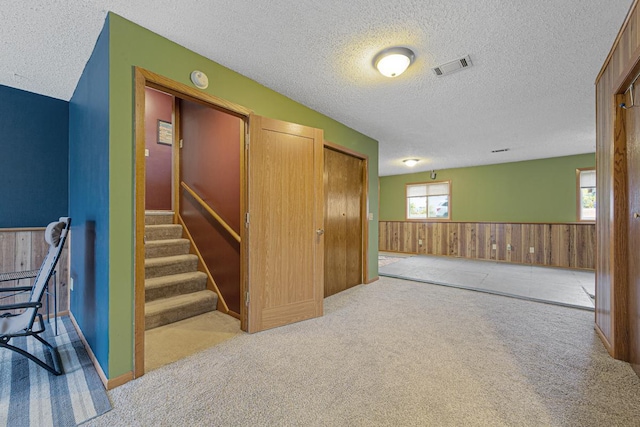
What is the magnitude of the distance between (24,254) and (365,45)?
3.83 meters

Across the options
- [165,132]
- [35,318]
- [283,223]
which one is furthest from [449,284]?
[165,132]

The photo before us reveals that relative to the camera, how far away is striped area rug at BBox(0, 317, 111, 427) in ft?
4.58

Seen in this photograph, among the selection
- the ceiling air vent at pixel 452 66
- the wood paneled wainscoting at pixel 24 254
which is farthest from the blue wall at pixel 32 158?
the ceiling air vent at pixel 452 66

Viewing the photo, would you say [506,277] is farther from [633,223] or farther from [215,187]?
[215,187]

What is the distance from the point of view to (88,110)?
83.1 inches

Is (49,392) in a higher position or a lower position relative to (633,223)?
lower

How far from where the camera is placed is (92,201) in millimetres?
1973

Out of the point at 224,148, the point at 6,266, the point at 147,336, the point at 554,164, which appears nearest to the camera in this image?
the point at 147,336

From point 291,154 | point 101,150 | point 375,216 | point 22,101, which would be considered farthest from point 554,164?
point 22,101

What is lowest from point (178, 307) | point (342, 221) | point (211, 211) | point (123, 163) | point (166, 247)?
point (178, 307)

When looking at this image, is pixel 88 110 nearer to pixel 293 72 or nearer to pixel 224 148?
pixel 224 148

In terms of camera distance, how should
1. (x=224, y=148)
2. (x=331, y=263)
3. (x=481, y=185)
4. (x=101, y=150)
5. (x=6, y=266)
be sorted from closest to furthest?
(x=101, y=150), (x=6, y=266), (x=224, y=148), (x=331, y=263), (x=481, y=185)

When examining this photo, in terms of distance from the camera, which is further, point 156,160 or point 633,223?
point 156,160

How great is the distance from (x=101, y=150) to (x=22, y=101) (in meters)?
1.92
